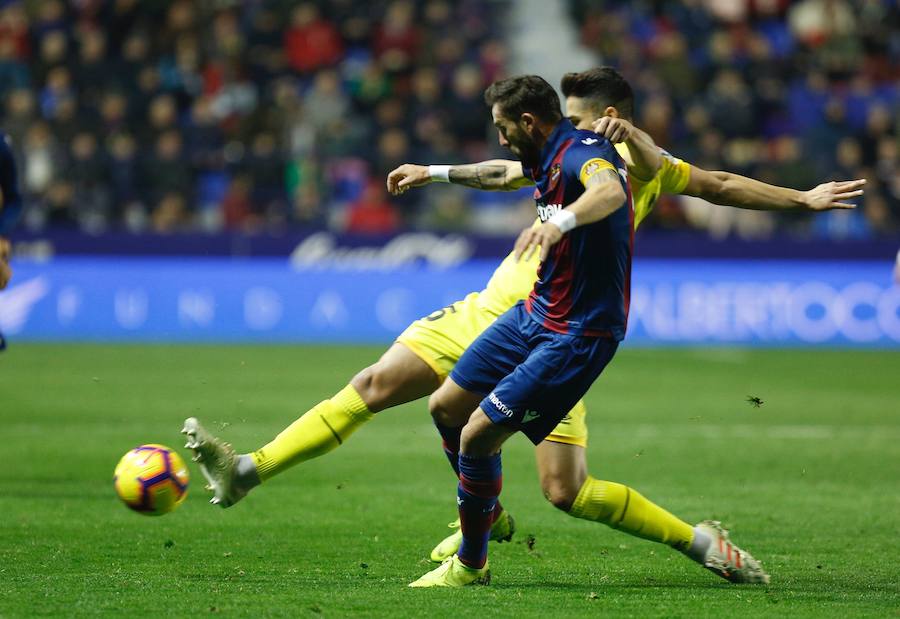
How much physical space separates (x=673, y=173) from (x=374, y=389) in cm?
166

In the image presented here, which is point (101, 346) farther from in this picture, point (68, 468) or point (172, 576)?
point (172, 576)

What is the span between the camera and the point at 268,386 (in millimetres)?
13484

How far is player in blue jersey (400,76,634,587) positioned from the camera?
18.3ft

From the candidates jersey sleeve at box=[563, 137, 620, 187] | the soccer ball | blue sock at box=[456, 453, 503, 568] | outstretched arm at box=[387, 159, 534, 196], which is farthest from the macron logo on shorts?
the soccer ball

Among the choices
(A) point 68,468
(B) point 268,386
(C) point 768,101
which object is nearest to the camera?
(A) point 68,468

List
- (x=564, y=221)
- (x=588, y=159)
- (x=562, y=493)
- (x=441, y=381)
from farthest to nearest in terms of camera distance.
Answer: (x=441, y=381)
(x=562, y=493)
(x=588, y=159)
(x=564, y=221)

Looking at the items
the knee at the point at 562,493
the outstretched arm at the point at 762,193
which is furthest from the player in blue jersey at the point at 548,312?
the outstretched arm at the point at 762,193

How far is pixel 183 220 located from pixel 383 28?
5.07 metres

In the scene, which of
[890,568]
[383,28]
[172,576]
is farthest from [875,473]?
[383,28]

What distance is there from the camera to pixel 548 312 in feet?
18.9

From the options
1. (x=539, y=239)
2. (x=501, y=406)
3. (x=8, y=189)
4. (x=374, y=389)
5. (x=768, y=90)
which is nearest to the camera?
(x=539, y=239)

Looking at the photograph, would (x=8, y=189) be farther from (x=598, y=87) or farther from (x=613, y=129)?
(x=613, y=129)

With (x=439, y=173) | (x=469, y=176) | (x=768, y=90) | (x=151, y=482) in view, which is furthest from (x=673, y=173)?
(x=768, y=90)

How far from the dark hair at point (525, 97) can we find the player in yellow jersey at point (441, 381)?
0.88 ft
